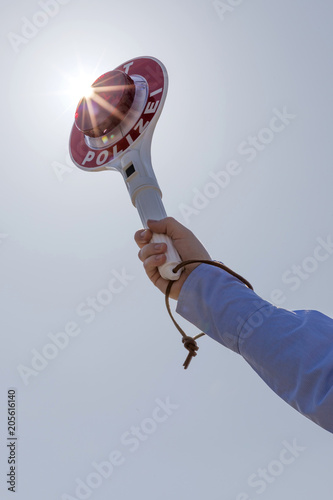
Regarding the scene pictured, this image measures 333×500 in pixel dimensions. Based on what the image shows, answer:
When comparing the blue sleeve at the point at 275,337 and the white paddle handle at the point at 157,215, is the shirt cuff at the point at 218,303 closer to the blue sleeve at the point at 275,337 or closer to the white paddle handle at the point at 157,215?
the blue sleeve at the point at 275,337

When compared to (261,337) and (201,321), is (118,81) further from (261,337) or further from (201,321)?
(261,337)

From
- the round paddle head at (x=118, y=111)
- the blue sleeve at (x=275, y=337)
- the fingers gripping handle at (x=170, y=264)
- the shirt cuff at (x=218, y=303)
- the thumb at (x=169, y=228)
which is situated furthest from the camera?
the round paddle head at (x=118, y=111)

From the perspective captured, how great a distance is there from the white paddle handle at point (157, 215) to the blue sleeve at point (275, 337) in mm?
180

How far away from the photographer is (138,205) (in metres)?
1.97

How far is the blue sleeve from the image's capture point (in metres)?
1.10

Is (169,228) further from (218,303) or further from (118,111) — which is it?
(118,111)

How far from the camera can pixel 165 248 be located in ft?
5.52

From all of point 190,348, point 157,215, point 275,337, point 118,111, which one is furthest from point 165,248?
point 118,111

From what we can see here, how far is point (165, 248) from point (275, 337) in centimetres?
61

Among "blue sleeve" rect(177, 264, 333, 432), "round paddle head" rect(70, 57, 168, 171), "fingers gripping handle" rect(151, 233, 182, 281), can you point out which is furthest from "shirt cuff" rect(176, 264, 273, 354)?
"round paddle head" rect(70, 57, 168, 171)

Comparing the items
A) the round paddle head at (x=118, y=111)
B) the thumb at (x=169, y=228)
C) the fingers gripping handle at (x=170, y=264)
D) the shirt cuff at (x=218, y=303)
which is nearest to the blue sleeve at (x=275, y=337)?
the shirt cuff at (x=218, y=303)

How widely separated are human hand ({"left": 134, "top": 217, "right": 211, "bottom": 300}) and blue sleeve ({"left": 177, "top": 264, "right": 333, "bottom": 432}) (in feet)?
0.67

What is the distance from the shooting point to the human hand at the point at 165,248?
165 centimetres

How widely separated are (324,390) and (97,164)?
1550mm
